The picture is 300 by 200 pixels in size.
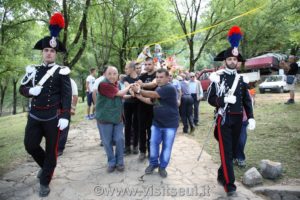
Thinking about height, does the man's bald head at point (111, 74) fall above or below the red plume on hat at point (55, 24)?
below

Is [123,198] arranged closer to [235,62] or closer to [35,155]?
[35,155]

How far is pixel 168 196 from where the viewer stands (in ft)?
15.2

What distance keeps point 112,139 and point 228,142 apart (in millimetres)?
2067

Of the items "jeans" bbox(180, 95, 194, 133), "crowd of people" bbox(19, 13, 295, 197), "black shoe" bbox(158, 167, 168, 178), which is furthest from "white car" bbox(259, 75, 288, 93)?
"black shoe" bbox(158, 167, 168, 178)

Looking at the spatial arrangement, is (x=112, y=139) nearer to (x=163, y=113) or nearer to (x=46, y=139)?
(x=163, y=113)

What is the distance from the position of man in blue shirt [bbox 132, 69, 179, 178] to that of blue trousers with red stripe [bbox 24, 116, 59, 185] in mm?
1542

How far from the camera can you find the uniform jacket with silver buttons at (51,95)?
459 cm

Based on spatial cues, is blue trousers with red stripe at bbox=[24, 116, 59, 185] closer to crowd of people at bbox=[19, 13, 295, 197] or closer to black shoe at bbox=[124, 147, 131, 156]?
crowd of people at bbox=[19, 13, 295, 197]

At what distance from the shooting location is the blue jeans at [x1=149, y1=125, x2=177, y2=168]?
5309mm

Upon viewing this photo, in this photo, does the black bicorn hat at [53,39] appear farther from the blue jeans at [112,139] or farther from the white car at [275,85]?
the white car at [275,85]

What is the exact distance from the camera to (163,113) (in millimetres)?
5285

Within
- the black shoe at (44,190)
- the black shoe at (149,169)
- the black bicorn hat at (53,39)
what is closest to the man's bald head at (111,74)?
the black bicorn hat at (53,39)

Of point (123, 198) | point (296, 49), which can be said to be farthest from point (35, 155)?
point (296, 49)

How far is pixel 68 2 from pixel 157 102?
750 cm
